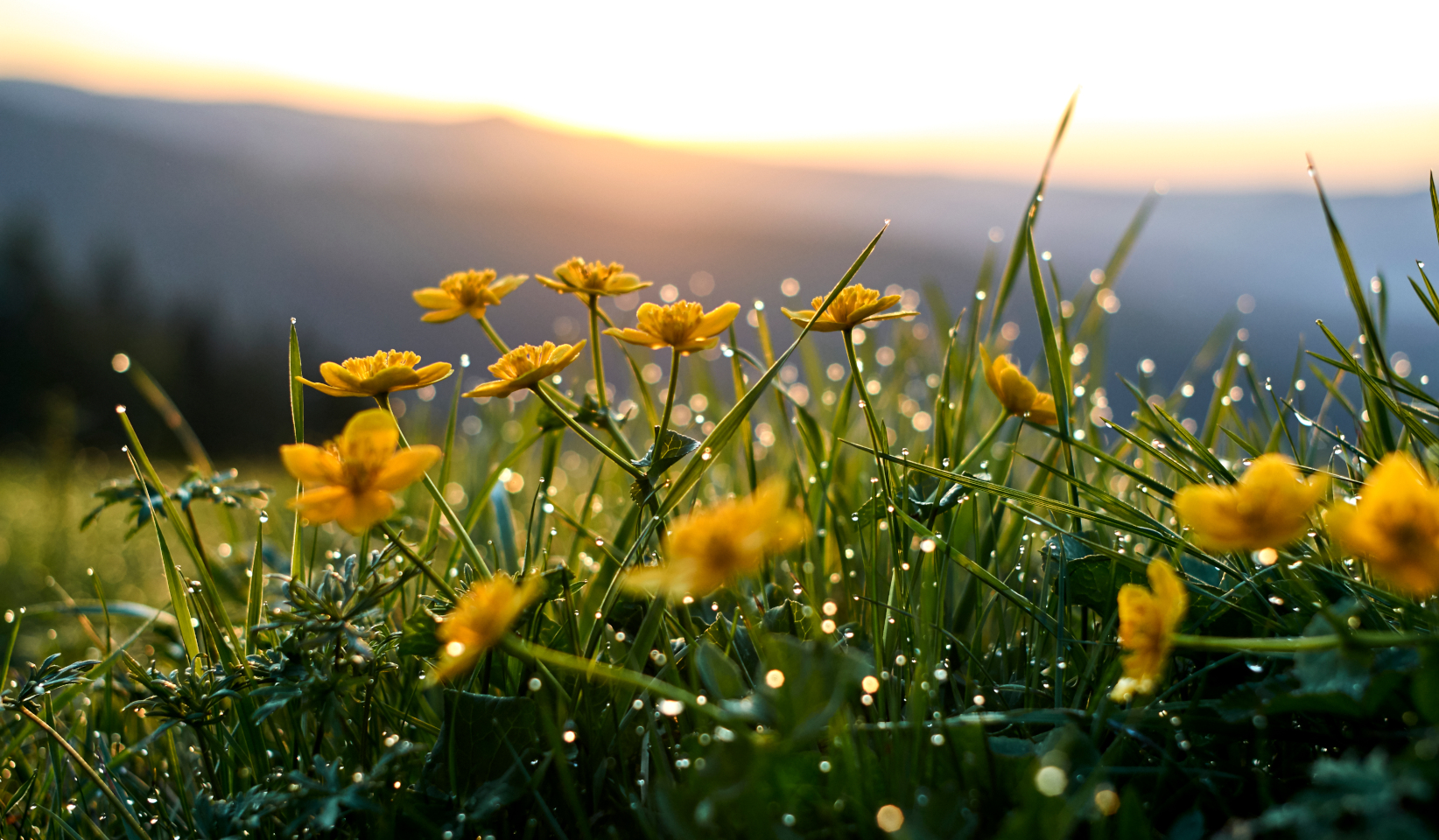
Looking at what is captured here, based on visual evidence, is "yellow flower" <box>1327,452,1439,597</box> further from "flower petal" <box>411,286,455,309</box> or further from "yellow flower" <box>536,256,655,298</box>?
"flower petal" <box>411,286,455,309</box>

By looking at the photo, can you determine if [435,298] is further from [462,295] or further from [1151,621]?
[1151,621]

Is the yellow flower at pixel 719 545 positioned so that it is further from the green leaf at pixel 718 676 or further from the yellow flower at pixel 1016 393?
the yellow flower at pixel 1016 393

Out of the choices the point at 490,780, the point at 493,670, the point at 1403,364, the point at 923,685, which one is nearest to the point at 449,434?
the point at 493,670

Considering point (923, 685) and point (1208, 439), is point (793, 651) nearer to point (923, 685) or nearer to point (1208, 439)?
point (923, 685)

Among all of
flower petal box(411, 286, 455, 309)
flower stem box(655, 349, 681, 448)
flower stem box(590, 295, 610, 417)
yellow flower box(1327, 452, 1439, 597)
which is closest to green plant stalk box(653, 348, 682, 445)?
flower stem box(655, 349, 681, 448)

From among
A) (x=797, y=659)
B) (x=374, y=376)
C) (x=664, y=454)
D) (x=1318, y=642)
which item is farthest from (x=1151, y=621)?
(x=374, y=376)

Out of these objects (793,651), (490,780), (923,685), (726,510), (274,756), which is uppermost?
(726,510)

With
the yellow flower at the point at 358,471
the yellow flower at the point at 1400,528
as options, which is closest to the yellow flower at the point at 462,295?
the yellow flower at the point at 358,471
